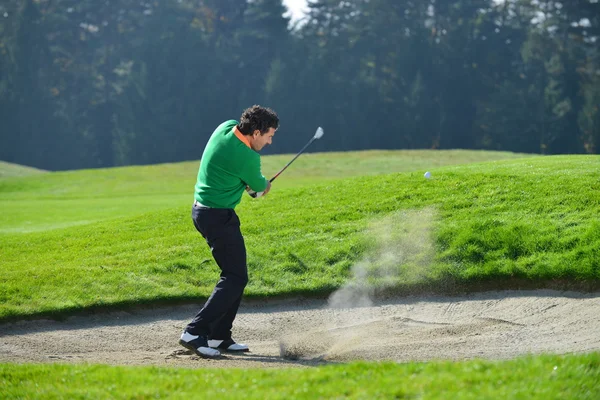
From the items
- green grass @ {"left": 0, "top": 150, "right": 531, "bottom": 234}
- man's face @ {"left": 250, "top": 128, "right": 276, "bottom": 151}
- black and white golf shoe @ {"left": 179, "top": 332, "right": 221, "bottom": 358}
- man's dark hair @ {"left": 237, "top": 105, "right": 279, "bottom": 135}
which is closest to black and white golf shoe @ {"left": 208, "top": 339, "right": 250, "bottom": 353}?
black and white golf shoe @ {"left": 179, "top": 332, "right": 221, "bottom": 358}

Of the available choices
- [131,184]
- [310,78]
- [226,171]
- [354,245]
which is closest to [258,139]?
[226,171]

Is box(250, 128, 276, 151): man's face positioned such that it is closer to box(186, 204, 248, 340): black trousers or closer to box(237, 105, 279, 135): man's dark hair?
box(237, 105, 279, 135): man's dark hair

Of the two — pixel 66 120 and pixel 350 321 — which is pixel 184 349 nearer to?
pixel 350 321

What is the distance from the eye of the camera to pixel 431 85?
70.9 meters

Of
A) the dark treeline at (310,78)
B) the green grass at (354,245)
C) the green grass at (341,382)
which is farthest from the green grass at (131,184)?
the dark treeline at (310,78)

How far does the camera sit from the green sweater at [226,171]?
7949 mm

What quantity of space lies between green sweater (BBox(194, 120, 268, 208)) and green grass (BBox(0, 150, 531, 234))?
11195mm

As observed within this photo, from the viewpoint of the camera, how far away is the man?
7980mm

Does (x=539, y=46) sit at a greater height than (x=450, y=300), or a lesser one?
greater

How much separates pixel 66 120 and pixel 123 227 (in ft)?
211

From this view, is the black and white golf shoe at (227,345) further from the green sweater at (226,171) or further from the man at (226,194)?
the green sweater at (226,171)

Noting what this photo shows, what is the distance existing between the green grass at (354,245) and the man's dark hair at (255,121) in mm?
3551

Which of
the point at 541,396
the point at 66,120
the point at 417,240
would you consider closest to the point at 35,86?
the point at 66,120

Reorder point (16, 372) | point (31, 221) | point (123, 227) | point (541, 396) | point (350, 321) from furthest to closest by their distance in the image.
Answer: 1. point (31, 221)
2. point (123, 227)
3. point (350, 321)
4. point (16, 372)
5. point (541, 396)
